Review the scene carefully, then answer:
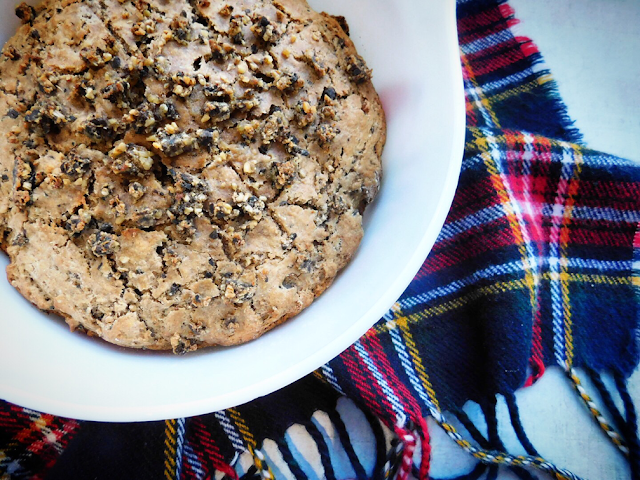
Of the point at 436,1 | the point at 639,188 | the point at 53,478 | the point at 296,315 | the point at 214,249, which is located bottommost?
the point at 53,478

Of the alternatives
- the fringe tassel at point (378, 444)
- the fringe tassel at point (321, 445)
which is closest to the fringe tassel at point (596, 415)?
the fringe tassel at point (378, 444)

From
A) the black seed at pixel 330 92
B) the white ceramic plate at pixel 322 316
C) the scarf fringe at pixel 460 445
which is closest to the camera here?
the white ceramic plate at pixel 322 316

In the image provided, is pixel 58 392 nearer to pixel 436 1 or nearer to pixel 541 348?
pixel 436 1

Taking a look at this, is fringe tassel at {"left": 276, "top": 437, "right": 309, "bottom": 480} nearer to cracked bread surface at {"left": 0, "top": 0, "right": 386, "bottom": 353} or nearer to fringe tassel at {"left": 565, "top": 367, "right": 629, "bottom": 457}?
cracked bread surface at {"left": 0, "top": 0, "right": 386, "bottom": 353}

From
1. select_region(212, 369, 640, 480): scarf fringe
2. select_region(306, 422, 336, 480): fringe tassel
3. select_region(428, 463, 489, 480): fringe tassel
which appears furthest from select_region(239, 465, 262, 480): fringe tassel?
select_region(428, 463, 489, 480): fringe tassel

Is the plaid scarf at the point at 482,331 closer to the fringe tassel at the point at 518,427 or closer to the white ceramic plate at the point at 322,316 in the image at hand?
the fringe tassel at the point at 518,427

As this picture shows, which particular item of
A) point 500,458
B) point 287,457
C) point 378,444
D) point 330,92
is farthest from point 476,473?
point 330,92

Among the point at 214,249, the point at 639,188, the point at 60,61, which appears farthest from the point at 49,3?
the point at 639,188
